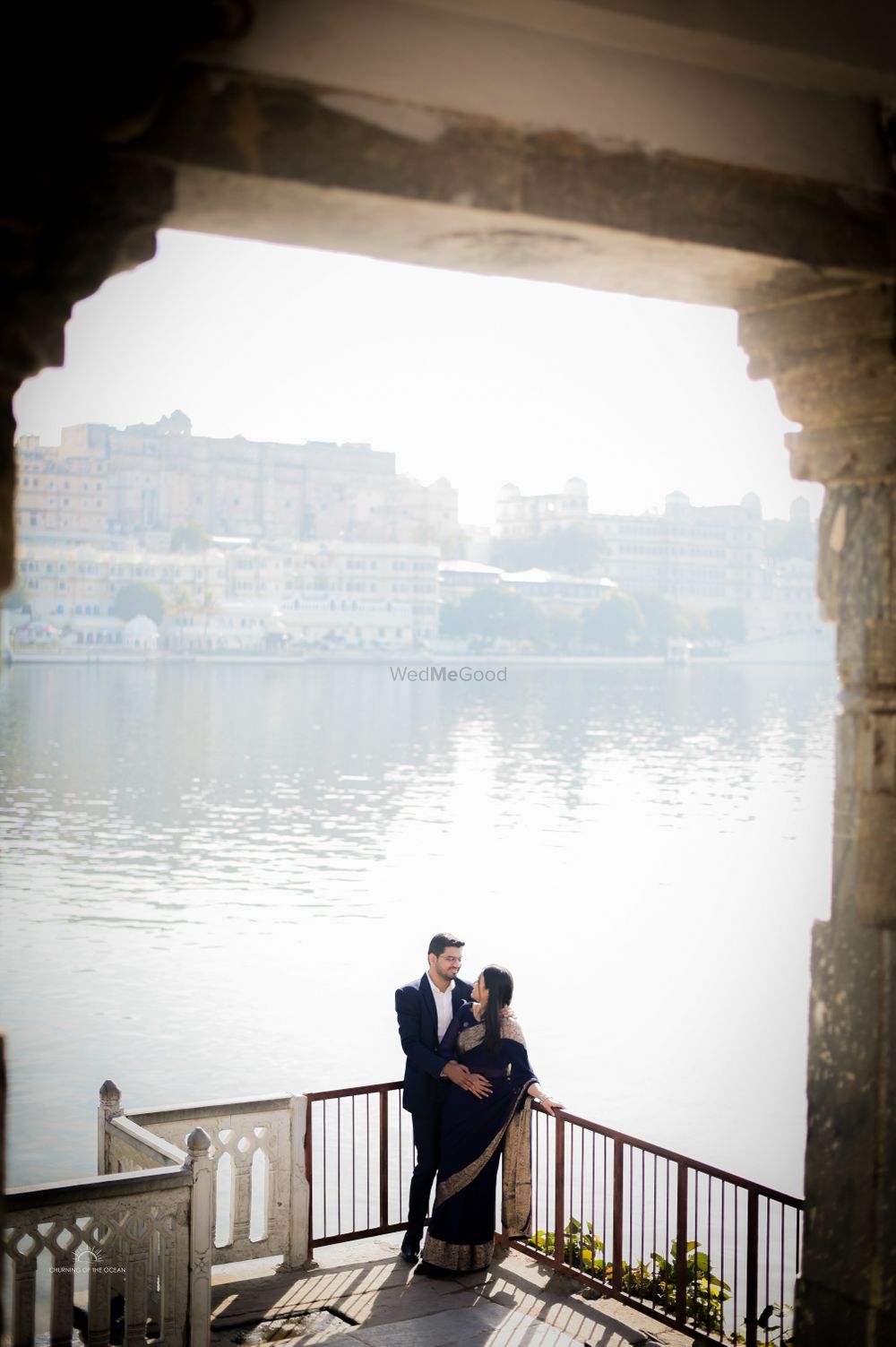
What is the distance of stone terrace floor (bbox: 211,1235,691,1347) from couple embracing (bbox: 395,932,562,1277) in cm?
13

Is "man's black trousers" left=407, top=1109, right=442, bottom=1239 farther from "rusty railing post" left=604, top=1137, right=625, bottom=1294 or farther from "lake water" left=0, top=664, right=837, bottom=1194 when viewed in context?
"lake water" left=0, top=664, right=837, bottom=1194

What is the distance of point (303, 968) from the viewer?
18.5 meters

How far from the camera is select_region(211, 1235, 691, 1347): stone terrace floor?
3973 millimetres

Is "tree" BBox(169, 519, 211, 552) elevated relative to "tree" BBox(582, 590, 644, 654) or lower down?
elevated

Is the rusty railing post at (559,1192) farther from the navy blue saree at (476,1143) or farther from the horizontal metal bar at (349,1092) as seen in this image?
the horizontal metal bar at (349,1092)

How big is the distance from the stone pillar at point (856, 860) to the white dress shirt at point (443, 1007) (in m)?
1.73

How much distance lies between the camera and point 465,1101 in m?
4.27

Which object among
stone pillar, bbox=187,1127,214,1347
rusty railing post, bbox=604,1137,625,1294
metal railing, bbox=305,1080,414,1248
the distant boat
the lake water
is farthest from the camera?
the distant boat

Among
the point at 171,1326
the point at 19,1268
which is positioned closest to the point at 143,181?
the point at 19,1268

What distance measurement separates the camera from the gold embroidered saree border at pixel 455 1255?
14.4 feet

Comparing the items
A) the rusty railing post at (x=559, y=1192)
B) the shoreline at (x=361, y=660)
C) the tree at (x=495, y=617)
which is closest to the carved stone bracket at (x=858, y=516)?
the rusty railing post at (x=559, y=1192)

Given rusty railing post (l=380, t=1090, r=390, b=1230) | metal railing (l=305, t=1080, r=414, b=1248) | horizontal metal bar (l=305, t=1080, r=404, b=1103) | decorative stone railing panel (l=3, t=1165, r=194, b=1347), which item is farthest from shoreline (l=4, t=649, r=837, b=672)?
decorative stone railing panel (l=3, t=1165, r=194, b=1347)

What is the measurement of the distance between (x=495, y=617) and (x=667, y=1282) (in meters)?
74.2

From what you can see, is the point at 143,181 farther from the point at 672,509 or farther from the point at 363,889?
the point at 672,509
